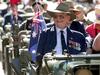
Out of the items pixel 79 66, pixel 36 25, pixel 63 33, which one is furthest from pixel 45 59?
pixel 36 25

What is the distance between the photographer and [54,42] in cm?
837

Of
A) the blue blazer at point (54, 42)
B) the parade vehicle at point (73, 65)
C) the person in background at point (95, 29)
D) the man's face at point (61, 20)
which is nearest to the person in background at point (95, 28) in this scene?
the person in background at point (95, 29)

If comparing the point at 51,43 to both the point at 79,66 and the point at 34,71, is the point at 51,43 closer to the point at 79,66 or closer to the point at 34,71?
the point at 34,71

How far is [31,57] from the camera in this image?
8680 millimetres

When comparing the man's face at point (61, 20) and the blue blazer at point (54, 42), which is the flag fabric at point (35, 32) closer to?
the blue blazer at point (54, 42)

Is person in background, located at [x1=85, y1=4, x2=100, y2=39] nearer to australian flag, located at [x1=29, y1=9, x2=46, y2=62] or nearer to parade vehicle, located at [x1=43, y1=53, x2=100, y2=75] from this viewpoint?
australian flag, located at [x1=29, y1=9, x2=46, y2=62]

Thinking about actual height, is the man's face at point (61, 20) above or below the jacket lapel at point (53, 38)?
above

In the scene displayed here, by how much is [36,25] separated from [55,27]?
240cm

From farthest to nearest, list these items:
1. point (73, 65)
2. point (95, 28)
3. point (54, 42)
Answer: point (95, 28)
point (54, 42)
point (73, 65)

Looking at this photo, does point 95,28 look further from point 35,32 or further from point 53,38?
point 35,32

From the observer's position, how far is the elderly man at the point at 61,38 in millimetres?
8359

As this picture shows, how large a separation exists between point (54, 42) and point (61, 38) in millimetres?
121

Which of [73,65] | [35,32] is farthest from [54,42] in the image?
[35,32]

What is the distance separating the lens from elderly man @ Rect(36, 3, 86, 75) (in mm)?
8359
